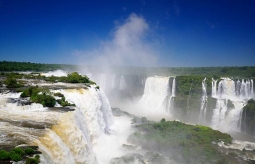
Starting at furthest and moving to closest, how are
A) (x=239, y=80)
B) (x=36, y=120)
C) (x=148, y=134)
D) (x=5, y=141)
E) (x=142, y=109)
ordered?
(x=142, y=109) < (x=239, y=80) < (x=148, y=134) < (x=36, y=120) < (x=5, y=141)

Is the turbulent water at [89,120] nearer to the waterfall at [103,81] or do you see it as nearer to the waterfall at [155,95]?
the waterfall at [155,95]

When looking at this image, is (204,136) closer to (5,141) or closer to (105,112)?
(105,112)

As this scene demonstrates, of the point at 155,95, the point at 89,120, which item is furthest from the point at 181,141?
the point at 155,95

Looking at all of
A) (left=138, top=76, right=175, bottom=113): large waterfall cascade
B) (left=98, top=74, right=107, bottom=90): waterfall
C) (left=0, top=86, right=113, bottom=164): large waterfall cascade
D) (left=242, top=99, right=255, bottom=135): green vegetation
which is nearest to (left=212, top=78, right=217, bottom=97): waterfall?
(left=242, top=99, right=255, bottom=135): green vegetation

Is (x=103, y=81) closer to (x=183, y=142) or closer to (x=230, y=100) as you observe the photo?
(x=230, y=100)

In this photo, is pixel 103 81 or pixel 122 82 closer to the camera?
pixel 122 82

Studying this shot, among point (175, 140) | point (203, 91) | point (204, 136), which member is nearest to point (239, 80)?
point (203, 91)
